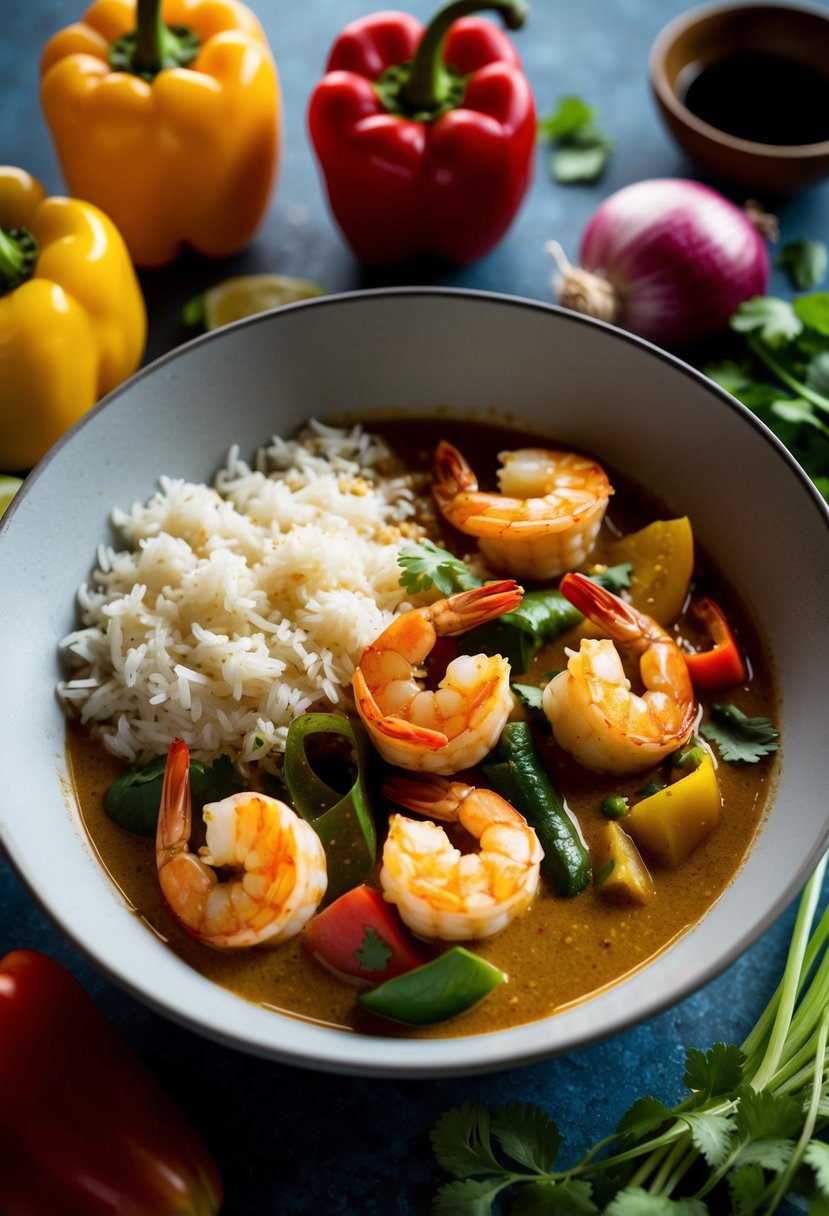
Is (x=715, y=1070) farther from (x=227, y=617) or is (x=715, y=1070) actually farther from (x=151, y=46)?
(x=151, y=46)

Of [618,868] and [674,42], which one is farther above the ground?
[674,42]

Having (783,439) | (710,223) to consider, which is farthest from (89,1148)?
(710,223)

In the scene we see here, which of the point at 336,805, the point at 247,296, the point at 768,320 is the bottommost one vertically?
the point at 336,805

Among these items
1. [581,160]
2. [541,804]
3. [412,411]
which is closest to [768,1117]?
[541,804]

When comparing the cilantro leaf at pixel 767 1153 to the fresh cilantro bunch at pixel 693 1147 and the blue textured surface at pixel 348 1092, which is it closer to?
the fresh cilantro bunch at pixel 693 1147

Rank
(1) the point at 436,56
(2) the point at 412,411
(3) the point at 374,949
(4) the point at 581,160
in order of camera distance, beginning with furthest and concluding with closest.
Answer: (4) the point at 581,160 < (1) the point at 436,56 < (2) the point at 412,411 < (3) the point at 374,949


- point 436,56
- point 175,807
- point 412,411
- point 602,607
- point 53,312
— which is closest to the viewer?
point 175,807

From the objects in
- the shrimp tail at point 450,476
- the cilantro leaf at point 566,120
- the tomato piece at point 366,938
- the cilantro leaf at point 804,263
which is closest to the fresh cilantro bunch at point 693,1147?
the tomato piece at point 366,938
